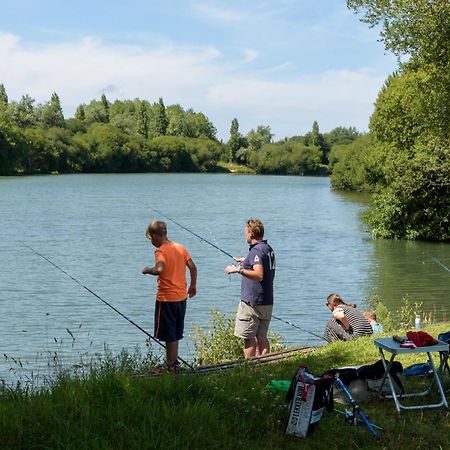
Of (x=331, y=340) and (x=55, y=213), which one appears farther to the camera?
(x=55, y=213)

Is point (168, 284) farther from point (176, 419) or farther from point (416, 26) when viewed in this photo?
point (416, 26)

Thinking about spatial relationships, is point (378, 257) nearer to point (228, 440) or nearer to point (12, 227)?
point (12, 227)

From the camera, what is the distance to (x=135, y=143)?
131 m

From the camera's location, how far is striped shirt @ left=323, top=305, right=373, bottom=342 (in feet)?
31.8

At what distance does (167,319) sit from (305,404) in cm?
253

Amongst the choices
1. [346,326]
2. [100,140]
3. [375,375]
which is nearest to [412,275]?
[346,326]

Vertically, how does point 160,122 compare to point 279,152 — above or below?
above

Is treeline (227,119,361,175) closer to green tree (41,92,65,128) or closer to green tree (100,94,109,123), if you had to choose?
green tree (100,94,109,123)

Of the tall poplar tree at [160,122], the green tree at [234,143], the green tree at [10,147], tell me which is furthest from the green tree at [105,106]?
the green tree at [10,147]

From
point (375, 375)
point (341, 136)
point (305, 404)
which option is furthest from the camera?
point (341, 136)

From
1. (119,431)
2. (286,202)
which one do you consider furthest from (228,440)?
(286,202)

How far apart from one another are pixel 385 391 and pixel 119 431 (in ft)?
8.02

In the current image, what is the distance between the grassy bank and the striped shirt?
12.0 feet

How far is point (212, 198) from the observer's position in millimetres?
65938
